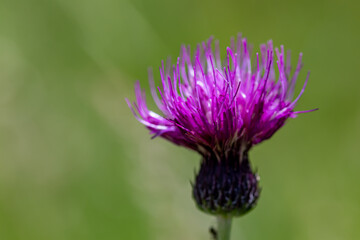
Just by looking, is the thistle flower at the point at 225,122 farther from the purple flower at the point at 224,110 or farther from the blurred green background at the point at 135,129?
the blurred green background at the point at 135,129

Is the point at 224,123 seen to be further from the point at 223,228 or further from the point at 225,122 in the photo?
the point at 223,228

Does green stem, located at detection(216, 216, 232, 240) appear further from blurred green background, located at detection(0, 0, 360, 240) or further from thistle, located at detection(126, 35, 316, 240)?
blurred green background, located at detection(0, 0, 360, 240)

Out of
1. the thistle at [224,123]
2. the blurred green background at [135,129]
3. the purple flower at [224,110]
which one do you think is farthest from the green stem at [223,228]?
the blurred green background at [135,129]

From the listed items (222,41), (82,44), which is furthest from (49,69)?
(222,41)

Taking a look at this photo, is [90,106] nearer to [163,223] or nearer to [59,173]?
[59,173]

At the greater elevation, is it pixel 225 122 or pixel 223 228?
pixel 225 122

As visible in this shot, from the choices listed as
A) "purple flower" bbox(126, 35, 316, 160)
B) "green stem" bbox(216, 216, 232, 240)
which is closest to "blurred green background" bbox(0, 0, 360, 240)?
"green stem" bbox(216, 216, 232, 240)

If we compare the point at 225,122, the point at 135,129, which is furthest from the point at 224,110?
the point at 135,129
